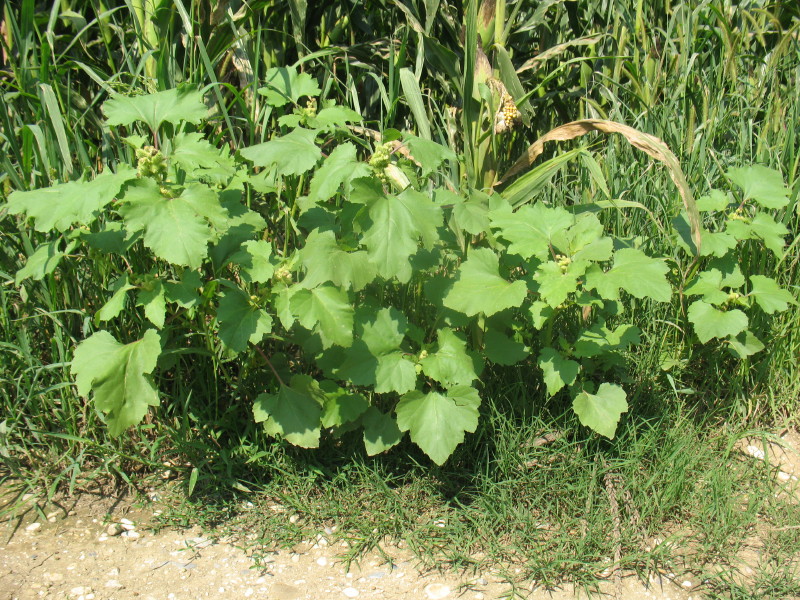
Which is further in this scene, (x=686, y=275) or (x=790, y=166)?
(x=790, y=166)

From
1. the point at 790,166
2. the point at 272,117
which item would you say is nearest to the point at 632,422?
the point at 790,166

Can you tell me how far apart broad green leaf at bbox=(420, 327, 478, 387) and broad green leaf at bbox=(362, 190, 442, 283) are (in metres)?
0.34

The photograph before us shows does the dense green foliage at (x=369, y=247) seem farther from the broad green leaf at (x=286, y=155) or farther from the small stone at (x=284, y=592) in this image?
the small stone at (x=284, y=592)

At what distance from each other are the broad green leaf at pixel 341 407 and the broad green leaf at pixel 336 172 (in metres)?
0.67

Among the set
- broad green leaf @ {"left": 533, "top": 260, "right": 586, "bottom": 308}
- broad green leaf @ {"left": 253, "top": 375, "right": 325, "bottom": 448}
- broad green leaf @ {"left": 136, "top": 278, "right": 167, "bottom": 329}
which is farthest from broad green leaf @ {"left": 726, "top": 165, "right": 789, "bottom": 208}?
broad green leaf @ {"left": 136, "top": 278, "right": 167, "bottom": 329}

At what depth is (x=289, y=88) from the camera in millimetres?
2719

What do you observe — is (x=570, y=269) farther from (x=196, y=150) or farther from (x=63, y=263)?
(x=63, y=263)

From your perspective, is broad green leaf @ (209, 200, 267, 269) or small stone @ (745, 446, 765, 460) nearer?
broad green leaf @ (209, 200, 267, 269)

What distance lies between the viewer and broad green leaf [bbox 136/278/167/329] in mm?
2193

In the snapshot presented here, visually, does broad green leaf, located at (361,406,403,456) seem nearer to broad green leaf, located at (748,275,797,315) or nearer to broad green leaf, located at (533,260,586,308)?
broad green leaf, located at (533,260,586,308)

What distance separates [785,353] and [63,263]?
271 centimetres

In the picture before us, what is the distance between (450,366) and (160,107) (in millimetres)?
1143

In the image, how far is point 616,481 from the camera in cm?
270

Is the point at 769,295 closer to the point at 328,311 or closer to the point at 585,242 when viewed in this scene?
the point at 585,242
